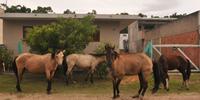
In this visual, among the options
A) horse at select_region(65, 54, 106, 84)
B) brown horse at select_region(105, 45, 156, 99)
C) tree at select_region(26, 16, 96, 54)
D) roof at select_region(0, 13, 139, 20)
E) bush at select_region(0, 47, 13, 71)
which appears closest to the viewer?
brown horse at select_region(105, 45, 156, 99)

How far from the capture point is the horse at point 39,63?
617 inches

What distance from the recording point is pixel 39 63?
638 inches

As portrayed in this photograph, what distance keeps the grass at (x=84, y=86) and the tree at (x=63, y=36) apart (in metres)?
1.70

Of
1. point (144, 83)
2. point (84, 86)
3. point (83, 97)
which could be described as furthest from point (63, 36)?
point (144, 83)

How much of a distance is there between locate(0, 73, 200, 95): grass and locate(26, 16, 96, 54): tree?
1.70 metres

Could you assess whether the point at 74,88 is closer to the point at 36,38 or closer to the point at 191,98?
the point at 36,38

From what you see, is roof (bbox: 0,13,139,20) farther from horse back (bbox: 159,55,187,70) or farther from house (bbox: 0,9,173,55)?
horse back (bbox: 159,55,187,70)

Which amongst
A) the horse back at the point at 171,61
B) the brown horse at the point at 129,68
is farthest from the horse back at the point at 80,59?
the brown horse at the point at 129,68

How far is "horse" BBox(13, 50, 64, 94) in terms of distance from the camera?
15680 millimetres

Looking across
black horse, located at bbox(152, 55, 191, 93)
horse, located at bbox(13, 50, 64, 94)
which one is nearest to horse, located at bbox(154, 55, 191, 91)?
black horse, located at bbox(152, 55, 191, 93)

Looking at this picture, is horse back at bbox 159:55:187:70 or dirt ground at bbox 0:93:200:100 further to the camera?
horse back at bbox 159:55:187:70

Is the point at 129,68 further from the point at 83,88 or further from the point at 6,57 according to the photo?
the point at 6,57

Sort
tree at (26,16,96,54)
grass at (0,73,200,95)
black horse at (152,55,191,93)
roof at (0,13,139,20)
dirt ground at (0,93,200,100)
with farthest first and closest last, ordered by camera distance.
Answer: roof at (0,13,139,20) → tree at (26,16,96,54) → grass at (0,73,200,95) → black horse at (152,55,191,93) → dirt ground at (0,93,200,100)

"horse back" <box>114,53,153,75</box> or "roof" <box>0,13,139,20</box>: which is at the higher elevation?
"roof" <box>0,13,139,20</box>
